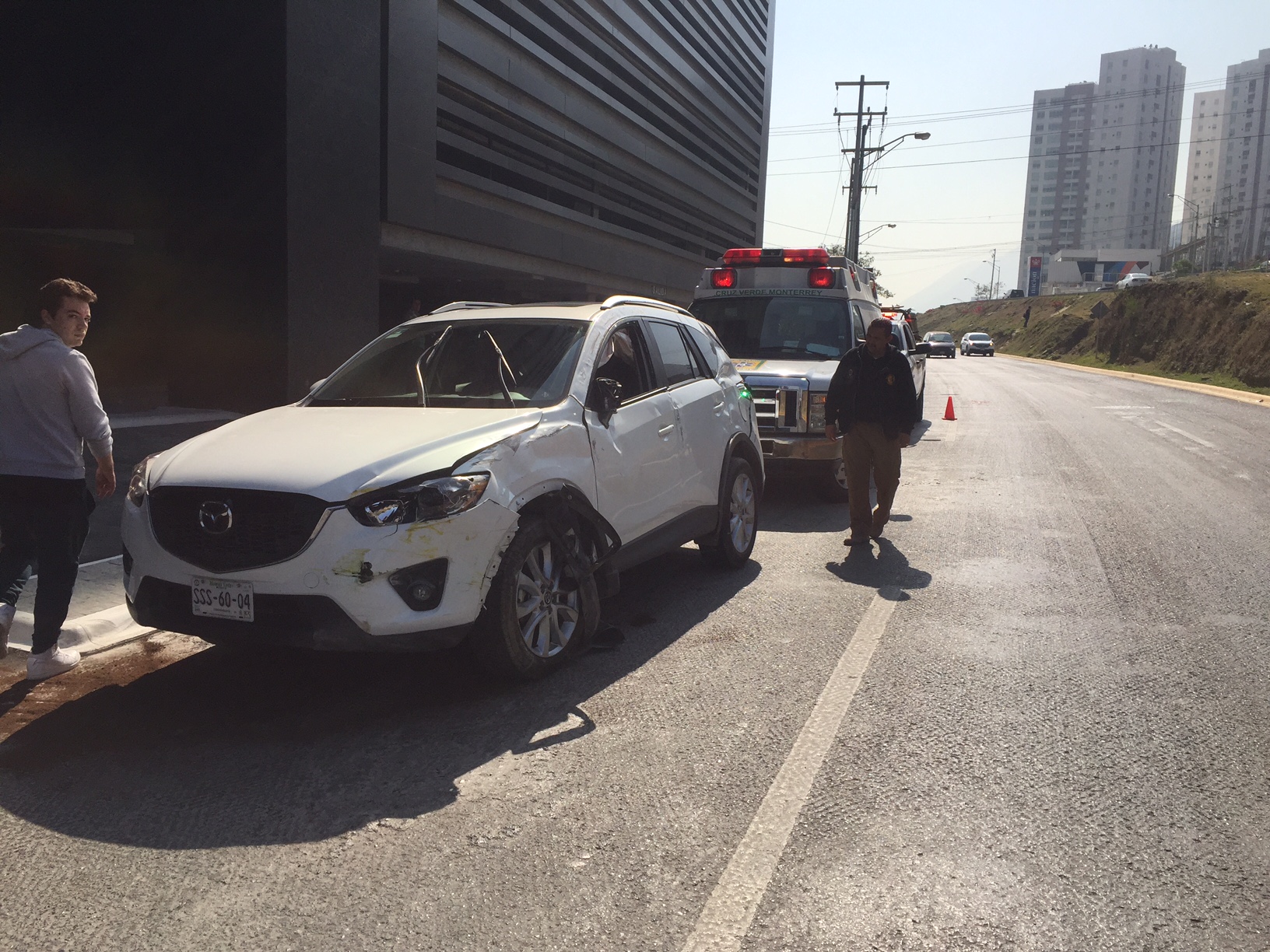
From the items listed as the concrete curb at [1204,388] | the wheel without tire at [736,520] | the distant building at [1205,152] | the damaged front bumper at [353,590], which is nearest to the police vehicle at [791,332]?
the wheel without tire at [736,520]

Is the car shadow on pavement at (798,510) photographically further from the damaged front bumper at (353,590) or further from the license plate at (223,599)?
the license plate at (223,599)

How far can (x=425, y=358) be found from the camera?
6078 mm

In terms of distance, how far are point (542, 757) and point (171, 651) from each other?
2.52 metres

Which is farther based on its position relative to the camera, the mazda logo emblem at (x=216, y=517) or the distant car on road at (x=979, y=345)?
the distant car on road at (x=979, y=345)

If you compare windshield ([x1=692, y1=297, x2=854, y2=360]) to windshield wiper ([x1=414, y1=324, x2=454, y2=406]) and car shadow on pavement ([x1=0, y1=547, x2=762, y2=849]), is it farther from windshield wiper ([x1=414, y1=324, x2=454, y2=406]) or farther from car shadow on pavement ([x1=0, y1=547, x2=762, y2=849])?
car shadow on pavement ([x1=0, y1=547, x2=762, y2=849])

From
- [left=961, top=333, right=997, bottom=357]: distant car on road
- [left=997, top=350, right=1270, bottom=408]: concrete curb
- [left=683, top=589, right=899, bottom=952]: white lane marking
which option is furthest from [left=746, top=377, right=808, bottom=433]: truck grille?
[left=961, top=333, right=997, bottom=357]: distant car on road

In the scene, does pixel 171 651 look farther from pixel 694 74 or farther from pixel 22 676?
pixel 694 74

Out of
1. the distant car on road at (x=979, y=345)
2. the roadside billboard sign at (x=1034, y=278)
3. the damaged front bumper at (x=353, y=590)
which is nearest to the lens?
the damaged front bumper at (x=353, y=590)

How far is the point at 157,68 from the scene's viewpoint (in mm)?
15562

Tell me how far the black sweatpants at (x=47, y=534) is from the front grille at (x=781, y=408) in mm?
6330

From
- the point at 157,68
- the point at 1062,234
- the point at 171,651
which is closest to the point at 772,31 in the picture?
the point at 157,68

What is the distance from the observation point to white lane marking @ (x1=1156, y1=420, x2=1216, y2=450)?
15.5 meters

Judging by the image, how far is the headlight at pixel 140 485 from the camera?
4.83 meters

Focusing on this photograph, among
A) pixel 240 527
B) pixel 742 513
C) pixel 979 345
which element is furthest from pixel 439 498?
pixel 979 345
